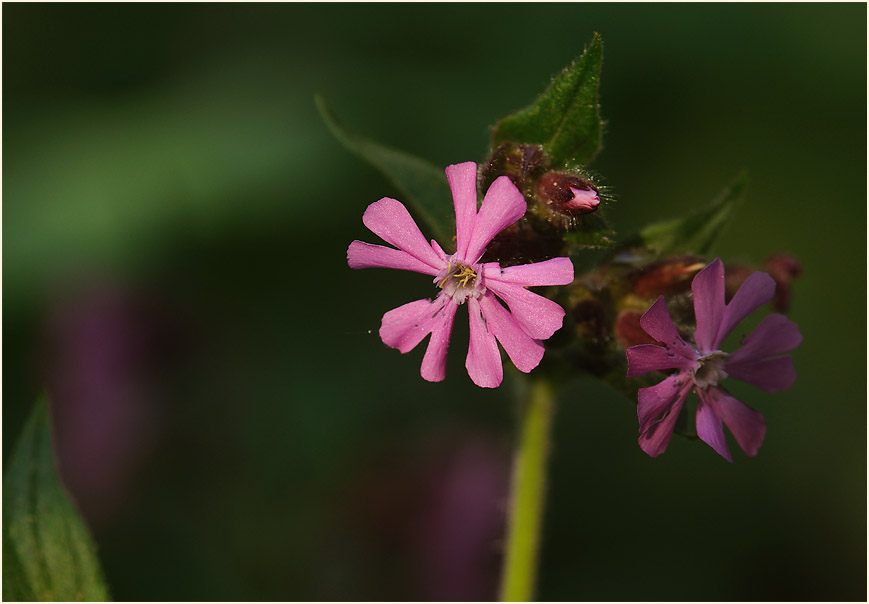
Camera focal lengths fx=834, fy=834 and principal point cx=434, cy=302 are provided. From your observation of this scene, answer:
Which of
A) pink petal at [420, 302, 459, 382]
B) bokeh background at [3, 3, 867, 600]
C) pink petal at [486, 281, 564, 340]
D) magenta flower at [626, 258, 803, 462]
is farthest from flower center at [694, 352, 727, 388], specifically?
bokeh background at [3, 3, 867, 600]

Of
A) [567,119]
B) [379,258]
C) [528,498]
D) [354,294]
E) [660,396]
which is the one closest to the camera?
[660,396]

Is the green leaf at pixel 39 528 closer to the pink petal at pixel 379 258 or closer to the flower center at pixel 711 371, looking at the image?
the pink petal at pixel 379 258

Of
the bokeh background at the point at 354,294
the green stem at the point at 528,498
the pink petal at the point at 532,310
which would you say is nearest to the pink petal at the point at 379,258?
the pink petal at the point at 532,310

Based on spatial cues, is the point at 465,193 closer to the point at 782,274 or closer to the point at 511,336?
the point at 511,336

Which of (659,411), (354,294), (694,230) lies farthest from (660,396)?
(354,294)

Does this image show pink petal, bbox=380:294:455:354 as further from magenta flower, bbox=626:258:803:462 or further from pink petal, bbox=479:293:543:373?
magenta flower, bbox=626:258:803:462

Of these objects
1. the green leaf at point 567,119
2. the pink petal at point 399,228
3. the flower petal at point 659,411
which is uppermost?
the green leaf at point 567,119
